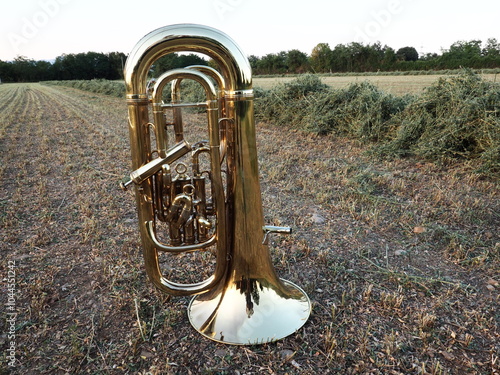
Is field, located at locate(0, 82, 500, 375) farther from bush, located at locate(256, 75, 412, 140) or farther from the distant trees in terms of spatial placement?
the distant trees

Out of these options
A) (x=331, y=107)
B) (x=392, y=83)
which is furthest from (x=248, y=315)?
(x=392, y=83)

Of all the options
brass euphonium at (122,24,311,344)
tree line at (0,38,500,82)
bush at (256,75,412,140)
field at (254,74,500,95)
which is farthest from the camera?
tree line at (0,38,500,82)

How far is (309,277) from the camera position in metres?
2.50

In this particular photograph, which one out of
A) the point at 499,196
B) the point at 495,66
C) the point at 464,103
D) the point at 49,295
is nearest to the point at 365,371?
the point at 49,295

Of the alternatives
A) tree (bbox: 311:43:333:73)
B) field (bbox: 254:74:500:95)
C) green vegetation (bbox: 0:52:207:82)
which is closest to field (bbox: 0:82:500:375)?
field (bbox: 254:74:500:95)

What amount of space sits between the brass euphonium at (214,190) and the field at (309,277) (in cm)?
17

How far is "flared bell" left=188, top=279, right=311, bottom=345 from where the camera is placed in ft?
6.07

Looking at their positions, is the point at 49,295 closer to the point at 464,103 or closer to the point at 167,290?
the point at 167,290

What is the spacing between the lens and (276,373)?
1710 mm

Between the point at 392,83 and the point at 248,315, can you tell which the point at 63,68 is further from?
the point at 248,315

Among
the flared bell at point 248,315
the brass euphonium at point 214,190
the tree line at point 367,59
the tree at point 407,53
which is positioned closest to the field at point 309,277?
the flared bell at point 248,315

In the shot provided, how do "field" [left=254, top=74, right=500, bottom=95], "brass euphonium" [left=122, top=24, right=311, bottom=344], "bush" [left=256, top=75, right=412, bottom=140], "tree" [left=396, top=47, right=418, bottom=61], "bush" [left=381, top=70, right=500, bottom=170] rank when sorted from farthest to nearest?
"tree" [left=396, top=47, right=418, bottom=61], "field" [left=254, top=74, right=500, bottom=95], "bush" [left=256, top=75, right=412, bottom=140], "bush" [left=381, top=70, right=500, bottom=170], "brass euphonium" [left=122, top=24, right=311, bottom=344]

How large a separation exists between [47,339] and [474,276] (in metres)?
2.73

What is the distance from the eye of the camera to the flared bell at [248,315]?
1849mm
